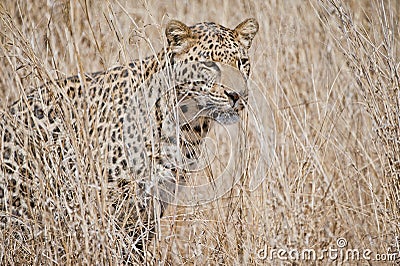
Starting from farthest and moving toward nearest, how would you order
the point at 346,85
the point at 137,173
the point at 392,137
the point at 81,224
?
the point at 346,85
the point at 137,173
the point at 392,137
the point at 81,224

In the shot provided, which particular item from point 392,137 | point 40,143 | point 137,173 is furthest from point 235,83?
point 40,143

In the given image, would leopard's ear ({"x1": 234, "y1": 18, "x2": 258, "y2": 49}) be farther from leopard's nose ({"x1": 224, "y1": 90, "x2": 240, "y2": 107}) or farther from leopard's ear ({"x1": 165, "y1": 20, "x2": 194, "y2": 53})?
leopard's nose ({"x1": 224, "y1": 90, "x2": 240, "y2": 107})

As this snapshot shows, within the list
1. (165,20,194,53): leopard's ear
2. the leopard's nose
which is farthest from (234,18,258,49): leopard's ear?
the leopard's nose

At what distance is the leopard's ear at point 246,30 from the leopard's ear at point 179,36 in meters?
0.32

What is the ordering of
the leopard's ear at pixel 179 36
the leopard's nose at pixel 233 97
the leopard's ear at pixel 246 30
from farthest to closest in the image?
1. the leopard's ear at pixel 246 30
2. the leopard's ear at pixel 179 36
3. the leopard's nose at pixel 233 97

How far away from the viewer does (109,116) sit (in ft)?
11.9

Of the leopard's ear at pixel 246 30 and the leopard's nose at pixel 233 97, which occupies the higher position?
the leopard's ear at pixel 246 30

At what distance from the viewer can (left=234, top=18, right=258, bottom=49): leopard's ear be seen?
3.86 m

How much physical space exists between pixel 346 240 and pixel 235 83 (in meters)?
1.03

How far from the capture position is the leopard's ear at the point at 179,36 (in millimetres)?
3672

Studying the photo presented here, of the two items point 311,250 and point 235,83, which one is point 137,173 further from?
point 311,250

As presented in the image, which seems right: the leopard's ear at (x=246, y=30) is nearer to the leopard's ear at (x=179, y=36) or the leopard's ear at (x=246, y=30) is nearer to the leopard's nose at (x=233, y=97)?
the leopard's ear at (x=179, y=36)

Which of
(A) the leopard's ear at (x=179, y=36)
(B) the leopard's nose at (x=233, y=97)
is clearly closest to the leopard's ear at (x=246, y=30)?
(A) the leopard's ear at (x=179, y=36)

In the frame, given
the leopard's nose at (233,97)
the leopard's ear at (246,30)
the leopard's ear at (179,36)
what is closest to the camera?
the leopard's nose at (233,97)
